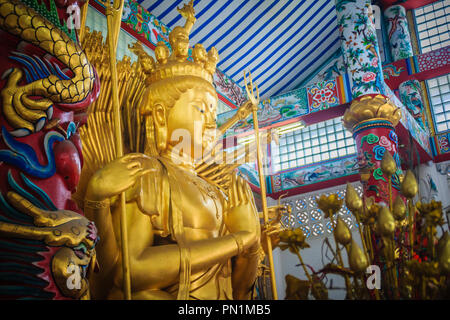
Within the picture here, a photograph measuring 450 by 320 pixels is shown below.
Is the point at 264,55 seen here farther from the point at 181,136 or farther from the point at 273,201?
the point at 181,136

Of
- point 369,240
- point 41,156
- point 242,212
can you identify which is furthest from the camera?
point 242,212

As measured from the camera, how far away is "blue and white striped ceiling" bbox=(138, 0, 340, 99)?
7172 mm

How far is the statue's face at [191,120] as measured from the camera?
2.82 metres

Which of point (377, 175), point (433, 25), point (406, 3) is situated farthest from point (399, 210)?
point (433, 25)

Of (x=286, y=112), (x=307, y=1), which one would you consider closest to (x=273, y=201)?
(x=286, y=112)

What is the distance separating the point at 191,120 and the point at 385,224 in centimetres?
165

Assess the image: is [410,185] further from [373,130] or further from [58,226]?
[373,130]

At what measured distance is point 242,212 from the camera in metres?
2.42

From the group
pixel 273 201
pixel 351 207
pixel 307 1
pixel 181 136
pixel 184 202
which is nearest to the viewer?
pixel 351 207

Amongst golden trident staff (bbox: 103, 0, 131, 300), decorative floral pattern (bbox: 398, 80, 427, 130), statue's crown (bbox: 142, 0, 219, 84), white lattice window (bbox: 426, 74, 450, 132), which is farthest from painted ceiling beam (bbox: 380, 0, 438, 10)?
golden trident staff (bbox: 103, 0, 131, 300)

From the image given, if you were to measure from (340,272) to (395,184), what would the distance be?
4005mm

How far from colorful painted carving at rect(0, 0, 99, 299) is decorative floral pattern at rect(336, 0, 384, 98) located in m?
4.46

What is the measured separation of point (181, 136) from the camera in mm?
2859

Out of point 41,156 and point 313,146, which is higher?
point 313,146
